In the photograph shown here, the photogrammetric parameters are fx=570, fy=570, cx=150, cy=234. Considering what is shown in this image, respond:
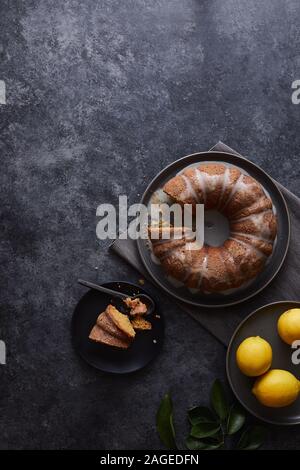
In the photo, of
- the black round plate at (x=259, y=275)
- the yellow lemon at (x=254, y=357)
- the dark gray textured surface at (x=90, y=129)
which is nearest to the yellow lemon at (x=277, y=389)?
the yellow lemon at (x=254, y=357)

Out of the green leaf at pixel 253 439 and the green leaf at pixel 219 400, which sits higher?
the green leaf at pixel 219 400

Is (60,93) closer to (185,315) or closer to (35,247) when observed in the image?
(35,247)

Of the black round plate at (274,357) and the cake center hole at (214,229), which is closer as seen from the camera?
the black round plate at (274,357)

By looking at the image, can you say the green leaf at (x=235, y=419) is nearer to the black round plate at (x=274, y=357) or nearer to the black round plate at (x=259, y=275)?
the black round plate at (x=274, y=357)

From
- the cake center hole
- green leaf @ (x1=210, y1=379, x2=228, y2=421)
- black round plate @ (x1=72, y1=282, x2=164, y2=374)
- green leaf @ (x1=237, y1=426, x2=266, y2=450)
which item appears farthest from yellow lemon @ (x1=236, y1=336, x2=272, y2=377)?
the cake center hole

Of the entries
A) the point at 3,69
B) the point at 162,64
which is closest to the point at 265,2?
the point at 162,64

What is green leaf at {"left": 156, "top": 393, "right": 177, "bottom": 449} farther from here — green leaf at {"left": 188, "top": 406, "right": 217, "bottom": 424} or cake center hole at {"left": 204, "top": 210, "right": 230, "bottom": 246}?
cake center hole at {"left": 204, "top": 210, "right": 230, "bottom": 246}
